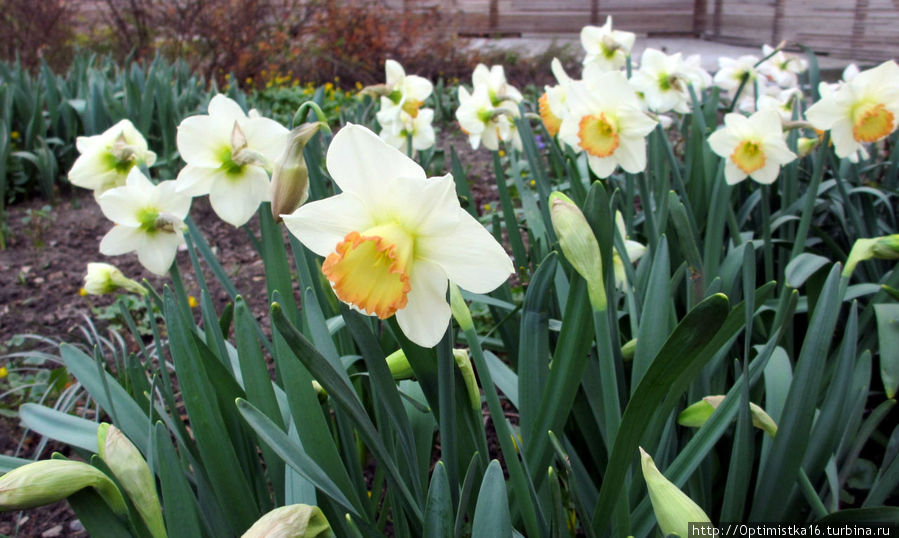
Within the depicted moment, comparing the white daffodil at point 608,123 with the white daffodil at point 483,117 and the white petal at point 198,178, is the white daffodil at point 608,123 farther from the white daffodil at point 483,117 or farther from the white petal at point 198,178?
the white petal at point 198,178

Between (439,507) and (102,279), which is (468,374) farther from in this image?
(102,279)

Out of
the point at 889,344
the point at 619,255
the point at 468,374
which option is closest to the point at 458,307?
the point at 468,374

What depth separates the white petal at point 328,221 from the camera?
74 centimetres

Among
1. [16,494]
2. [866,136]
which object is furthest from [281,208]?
[866,136]

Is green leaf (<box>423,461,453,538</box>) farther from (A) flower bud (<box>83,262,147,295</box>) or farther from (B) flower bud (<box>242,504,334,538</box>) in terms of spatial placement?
(A) flower bud (<box>83,262,147,295</box>)

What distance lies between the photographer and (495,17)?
45.9 ft

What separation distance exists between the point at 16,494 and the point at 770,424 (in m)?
1.07

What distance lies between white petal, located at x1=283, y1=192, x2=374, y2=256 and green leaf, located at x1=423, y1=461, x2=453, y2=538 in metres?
0.31

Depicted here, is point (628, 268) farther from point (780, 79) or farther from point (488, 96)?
point (780, 79)

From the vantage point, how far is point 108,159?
149 centimetres

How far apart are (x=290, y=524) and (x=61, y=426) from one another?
647 mm

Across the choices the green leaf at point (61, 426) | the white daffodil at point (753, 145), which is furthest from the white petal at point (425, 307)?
the white daffodil at point (753, 145)

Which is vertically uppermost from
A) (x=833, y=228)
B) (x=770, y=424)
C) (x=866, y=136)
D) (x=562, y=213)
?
(x=562, y=213)

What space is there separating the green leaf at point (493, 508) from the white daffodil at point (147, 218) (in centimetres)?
82
